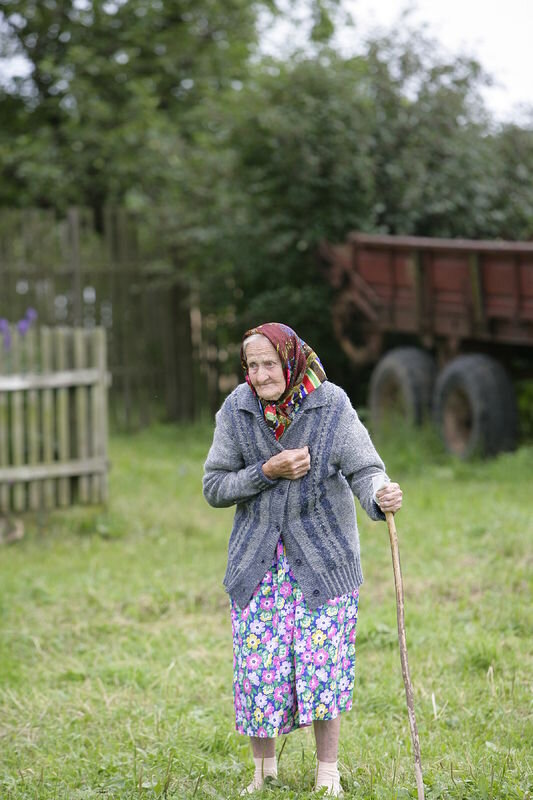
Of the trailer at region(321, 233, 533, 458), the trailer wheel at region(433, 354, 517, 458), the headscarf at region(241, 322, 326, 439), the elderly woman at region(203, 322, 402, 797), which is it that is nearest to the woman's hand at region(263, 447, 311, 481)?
the elderly woman at region(203, 322, 402, 797)

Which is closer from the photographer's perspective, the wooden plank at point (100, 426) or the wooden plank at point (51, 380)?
the wooden plank at point (51, 380)

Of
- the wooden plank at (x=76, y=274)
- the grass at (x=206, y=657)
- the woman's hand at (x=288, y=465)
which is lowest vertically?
the grass at (x=206, y=657)

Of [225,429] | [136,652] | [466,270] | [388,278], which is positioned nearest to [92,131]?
[388,278]

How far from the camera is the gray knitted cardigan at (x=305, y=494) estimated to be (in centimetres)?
→ 344

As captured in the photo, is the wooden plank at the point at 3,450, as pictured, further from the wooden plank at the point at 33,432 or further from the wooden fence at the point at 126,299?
the wooden fence at the point at 126,299

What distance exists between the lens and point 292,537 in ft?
11.4

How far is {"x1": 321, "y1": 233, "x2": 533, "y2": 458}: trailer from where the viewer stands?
9.50m

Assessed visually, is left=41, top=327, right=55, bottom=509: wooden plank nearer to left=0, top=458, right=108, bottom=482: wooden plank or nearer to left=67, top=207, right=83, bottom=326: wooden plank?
left=0, top=458, right=108, bottom=482: wooden plank

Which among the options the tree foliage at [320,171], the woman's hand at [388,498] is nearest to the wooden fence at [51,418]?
the tree foliage at [320,171]

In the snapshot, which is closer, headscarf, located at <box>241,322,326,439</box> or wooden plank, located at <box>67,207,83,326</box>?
headscarf, located at <box>241,322,326,439</box>

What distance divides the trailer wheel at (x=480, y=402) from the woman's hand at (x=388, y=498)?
6.34 m

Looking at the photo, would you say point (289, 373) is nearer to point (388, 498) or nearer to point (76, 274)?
point (388, 498)

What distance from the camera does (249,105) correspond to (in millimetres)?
12234

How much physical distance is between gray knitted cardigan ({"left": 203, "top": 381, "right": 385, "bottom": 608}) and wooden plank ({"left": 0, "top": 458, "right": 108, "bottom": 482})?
448 cm
